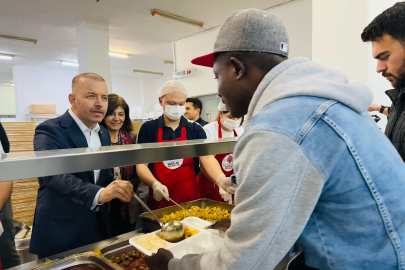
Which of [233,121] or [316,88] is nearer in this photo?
[316,88]

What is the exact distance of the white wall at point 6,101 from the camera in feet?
38.2

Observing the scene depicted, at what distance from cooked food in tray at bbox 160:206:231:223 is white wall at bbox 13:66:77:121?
9.38 metres

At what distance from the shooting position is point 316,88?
25.2 inches

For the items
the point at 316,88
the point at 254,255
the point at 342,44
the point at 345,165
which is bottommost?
the point at 254,255

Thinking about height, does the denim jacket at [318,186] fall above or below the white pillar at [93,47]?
below

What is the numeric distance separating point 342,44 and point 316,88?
248cm

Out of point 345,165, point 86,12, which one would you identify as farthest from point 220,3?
point 345,165

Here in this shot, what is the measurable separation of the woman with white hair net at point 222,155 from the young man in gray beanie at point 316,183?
1.69m

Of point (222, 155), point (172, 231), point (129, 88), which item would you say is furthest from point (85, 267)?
point (129, 88)

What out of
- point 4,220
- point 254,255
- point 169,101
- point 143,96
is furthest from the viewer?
point 143,96

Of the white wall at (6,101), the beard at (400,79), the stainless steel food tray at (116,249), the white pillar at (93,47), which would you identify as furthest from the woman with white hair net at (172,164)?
the white wall at (6,101)

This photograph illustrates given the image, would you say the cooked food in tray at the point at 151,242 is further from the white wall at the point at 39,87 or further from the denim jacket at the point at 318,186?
the white wall at the point at 39,87

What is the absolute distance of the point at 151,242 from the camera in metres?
1.38

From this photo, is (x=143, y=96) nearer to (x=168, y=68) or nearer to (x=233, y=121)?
(x=168, y=68)
